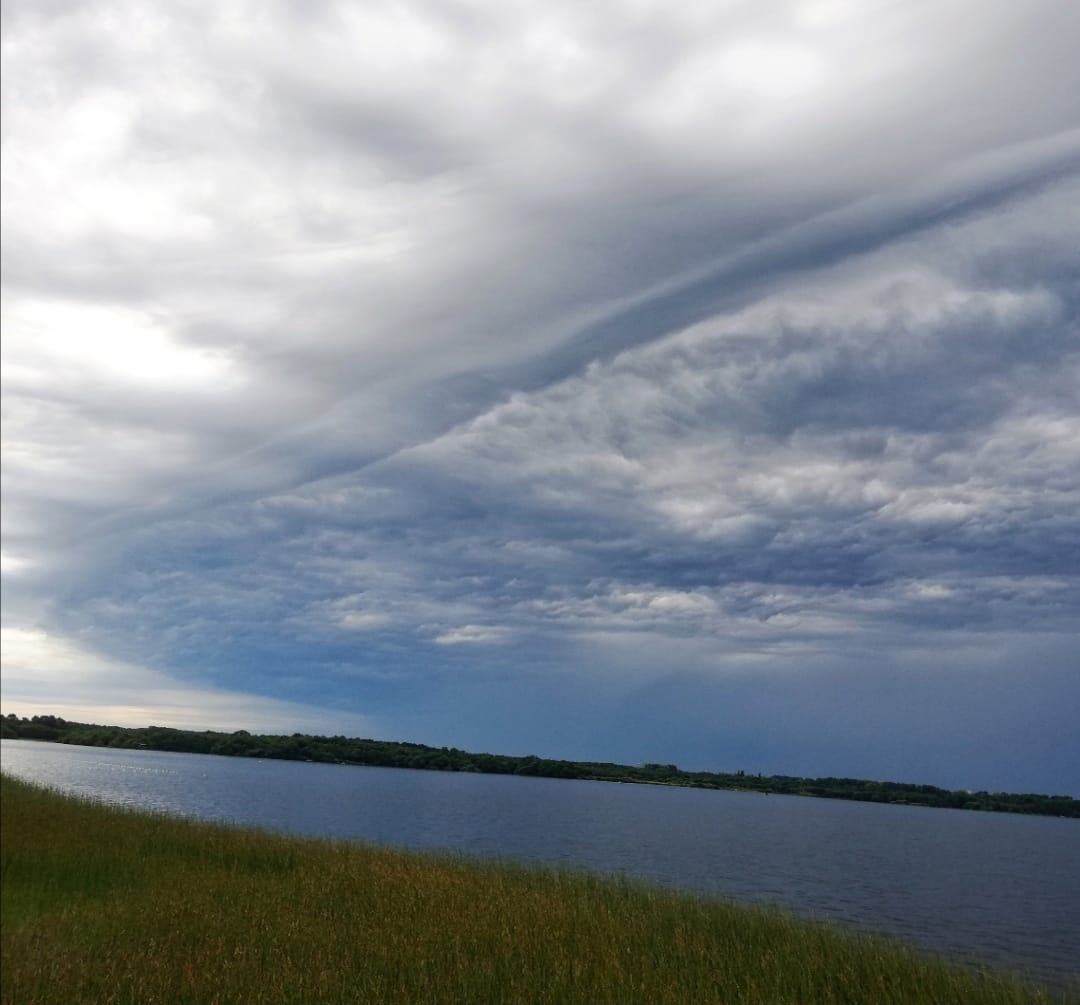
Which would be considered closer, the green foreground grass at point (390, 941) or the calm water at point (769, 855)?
the green foreground grass at point (390, 941)

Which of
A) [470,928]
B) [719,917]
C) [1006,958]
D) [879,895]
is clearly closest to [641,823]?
[879,895]

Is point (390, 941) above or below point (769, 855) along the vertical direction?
above

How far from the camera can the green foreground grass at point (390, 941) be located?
888 centimetres

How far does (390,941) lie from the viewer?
37.3ft

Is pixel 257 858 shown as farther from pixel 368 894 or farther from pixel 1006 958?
pixel 1006 958

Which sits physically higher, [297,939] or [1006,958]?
[297,939]

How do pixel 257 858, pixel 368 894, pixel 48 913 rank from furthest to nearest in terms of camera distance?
pixel 257 858
pixel 368 894
pixel 48 913

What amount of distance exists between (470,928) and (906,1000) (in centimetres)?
577

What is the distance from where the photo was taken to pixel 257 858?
20.2 m

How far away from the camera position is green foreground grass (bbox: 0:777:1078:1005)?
29.1 ft

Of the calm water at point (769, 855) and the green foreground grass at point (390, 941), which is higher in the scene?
the green foreground grass at point (390, 941)

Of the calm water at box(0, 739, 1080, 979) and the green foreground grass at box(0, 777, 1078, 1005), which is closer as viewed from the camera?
the green foreground grass at box(0, 777, 1078, 1005)

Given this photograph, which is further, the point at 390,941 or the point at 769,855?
the point at 769,855

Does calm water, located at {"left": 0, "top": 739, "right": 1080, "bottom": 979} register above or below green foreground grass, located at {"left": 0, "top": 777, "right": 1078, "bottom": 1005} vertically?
below
